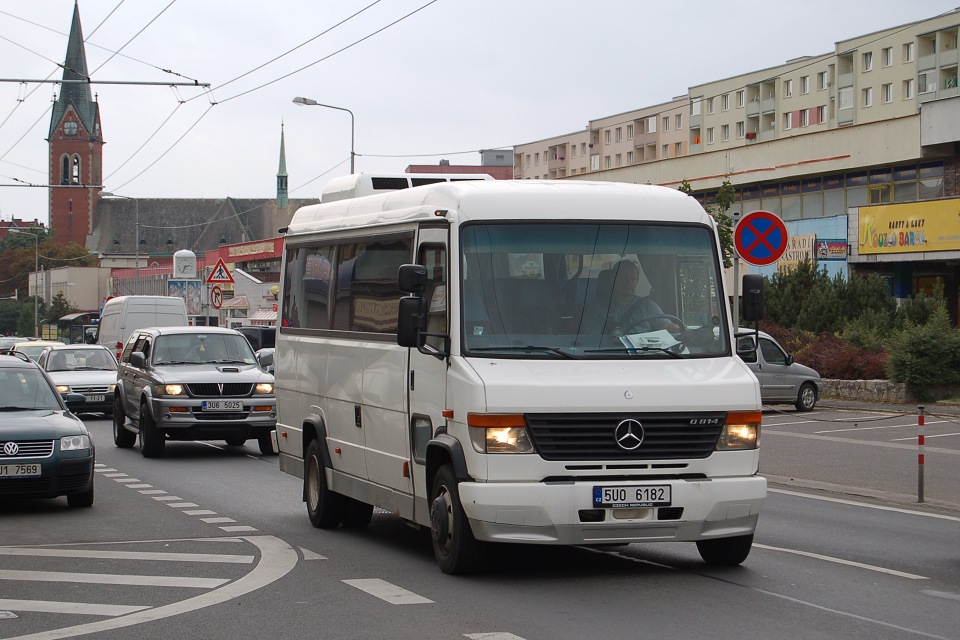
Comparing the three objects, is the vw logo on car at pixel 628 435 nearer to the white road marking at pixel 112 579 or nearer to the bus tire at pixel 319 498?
the white road marking at pixel 112 579

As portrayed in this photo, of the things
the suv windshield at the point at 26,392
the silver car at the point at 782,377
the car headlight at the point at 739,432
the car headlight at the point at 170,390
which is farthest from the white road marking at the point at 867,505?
the silver car at the point at 782,377

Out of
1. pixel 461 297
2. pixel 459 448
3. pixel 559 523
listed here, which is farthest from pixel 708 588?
pixel 461 297

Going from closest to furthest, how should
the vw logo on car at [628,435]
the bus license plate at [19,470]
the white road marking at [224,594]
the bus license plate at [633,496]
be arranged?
the white road marking at [224,594] → the bus license plate at [633,496] → the vw logo on car at [628,435] → the bus license plate at [19,470]

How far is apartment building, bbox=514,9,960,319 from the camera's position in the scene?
43.9 metres

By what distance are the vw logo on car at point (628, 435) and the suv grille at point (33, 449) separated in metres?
6.72

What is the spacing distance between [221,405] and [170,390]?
761mm

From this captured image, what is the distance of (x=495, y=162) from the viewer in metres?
152

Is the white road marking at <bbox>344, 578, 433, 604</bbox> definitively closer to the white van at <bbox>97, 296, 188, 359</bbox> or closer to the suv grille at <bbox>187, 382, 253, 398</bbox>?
the suv grille at <bbox>187, 382, 253, 398</bbox>

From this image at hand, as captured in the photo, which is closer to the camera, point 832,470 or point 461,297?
point 461,297

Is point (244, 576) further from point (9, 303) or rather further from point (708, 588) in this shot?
point (9, 303)

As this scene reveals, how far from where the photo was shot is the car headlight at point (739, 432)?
29.3ft

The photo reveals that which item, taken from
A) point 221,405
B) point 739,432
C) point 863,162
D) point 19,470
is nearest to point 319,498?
point 19,470

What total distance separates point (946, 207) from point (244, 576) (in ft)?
119

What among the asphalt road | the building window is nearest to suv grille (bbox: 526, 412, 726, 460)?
the asphalt road
